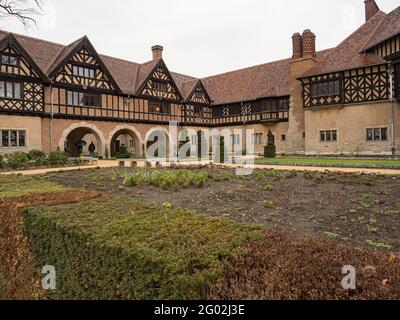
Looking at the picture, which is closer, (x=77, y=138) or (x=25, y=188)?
(x=25, y=188)

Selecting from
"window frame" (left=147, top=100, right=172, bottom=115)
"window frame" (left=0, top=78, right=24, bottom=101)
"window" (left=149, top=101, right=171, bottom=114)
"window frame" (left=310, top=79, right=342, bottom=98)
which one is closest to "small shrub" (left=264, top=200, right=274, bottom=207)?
"window frame" (left=310, top=79, right=342, bottom=98)

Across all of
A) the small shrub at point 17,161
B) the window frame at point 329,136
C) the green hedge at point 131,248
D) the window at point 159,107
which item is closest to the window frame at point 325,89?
the window frame at point 329,136

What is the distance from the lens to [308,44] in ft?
98.3

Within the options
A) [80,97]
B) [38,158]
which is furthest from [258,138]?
[38,158]

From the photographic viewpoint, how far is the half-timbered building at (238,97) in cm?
2369

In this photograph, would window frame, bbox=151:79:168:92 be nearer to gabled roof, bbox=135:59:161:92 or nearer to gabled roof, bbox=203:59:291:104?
gabled roof, bbox=135:59:161:92

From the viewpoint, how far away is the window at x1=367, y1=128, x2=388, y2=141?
24.3 metres

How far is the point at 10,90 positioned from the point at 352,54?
2864 cm

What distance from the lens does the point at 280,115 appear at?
33531 millimetres

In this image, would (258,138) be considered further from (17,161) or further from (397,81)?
(17,161)

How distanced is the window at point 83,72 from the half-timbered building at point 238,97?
9 centimetres
